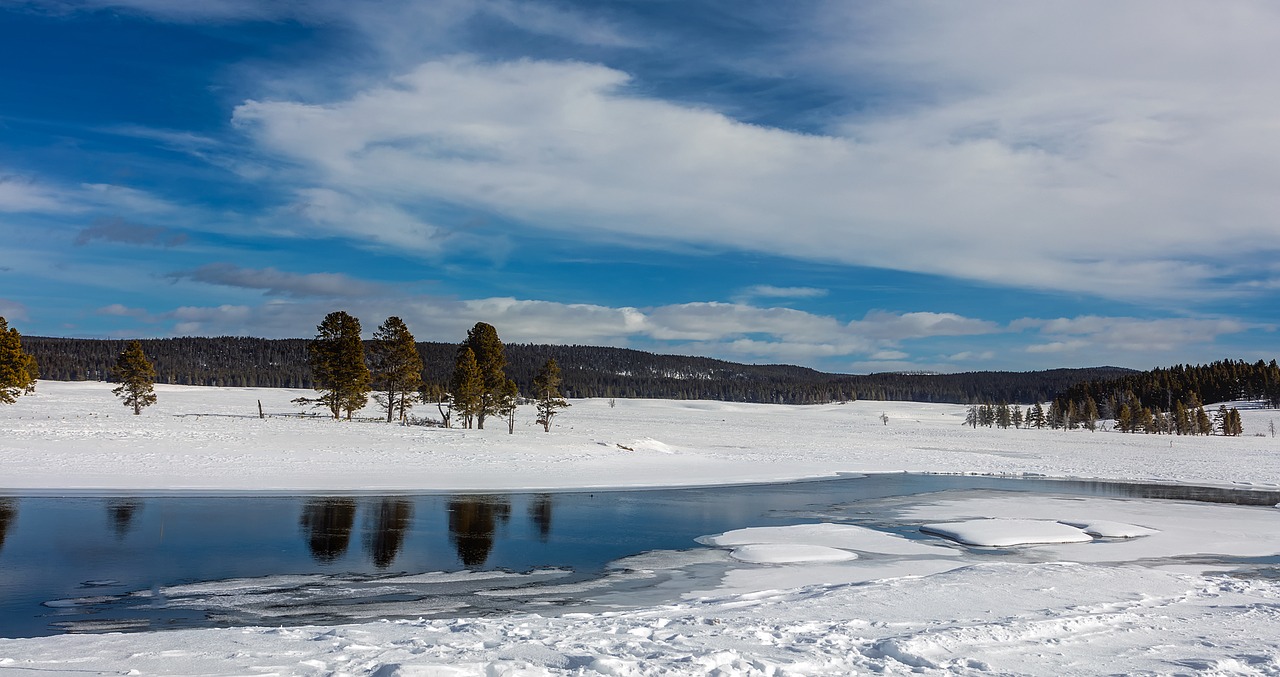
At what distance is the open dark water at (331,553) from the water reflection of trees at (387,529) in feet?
0.20

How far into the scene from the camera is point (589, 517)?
78.9ft

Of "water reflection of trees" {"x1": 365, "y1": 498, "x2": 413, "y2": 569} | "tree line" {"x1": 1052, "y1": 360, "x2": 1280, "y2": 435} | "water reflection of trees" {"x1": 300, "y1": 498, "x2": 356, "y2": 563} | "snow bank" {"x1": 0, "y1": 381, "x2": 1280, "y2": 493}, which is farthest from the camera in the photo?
"tree line" {"x1": 1052, "y1": 360, "x2": 1280, "y2": 435}

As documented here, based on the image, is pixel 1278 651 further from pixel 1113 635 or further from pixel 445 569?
pixel 445 569

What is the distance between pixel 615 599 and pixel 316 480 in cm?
2132

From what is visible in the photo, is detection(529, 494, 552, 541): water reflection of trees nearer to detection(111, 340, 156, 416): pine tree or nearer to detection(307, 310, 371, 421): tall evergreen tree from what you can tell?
detection(307, 310, 371, 421): tall evergreen tree

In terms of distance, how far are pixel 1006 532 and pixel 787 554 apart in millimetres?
7392

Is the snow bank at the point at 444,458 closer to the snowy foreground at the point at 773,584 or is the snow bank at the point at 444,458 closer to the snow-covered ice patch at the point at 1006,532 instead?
the snowy foreground at the point at 773,584

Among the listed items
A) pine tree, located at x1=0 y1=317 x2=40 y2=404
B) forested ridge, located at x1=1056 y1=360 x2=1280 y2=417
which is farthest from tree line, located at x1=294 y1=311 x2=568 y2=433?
forested ridge, located at x1=1056 y1=360 x2=1280 y2=417

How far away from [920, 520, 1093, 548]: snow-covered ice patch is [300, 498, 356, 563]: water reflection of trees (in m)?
14.8

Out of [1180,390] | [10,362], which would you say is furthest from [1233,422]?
[10,362]

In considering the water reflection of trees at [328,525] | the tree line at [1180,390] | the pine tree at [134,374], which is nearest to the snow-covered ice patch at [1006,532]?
the water reflection of trees at [328,525]

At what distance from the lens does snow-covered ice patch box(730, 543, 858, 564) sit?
682 inches

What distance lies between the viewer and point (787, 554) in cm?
1788

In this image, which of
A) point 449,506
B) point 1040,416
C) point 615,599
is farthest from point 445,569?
point 1040,416
